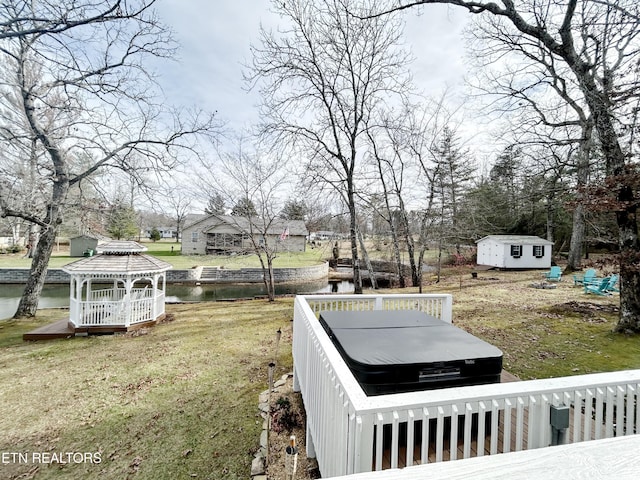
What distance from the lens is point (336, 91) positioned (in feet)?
34.6

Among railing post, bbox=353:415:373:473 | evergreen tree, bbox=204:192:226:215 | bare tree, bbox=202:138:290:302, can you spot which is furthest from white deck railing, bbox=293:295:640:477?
evergreen tree, bbox=204:192:226:215

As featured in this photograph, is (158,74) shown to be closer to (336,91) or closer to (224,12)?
(224,12)

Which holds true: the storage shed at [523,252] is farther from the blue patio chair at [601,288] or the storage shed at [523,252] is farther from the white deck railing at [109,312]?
the white deck railing at [109,312]

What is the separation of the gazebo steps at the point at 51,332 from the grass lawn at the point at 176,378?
0.31 m

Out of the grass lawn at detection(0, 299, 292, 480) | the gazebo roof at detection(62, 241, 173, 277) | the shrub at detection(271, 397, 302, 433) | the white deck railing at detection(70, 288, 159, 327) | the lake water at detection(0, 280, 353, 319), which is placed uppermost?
the gazebo roof at detection(62, 241, 173, 277)

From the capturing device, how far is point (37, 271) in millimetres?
8500

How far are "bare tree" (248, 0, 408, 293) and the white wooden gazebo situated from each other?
6196 millimetres

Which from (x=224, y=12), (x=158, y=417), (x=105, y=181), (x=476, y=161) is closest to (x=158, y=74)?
(x=224, y=12)

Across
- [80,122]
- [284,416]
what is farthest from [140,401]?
[80,122]

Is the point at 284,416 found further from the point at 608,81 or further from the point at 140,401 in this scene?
the point at 608,81

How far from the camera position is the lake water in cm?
1343

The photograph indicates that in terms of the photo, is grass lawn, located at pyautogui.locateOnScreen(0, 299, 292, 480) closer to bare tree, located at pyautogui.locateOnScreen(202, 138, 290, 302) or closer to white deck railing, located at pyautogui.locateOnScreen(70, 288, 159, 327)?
white deck railing, located at pyautogui.locateOnScreen(70, 288, 159, 327)

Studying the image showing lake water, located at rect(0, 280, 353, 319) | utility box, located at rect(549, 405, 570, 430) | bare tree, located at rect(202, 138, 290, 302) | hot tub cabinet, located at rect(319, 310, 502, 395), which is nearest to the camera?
utility box, located at rect(549, 405, 570, 430)

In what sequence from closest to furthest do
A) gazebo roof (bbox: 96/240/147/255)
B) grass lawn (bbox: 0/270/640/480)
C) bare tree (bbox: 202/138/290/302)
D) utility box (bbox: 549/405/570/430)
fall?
utility box (bbox: 549/405/570/430), grass lawn (bbox: 0/270/640/480), gazebo roof (bbox: 96/240/147/255), bare tree (bbox: 202/138/290/302)
